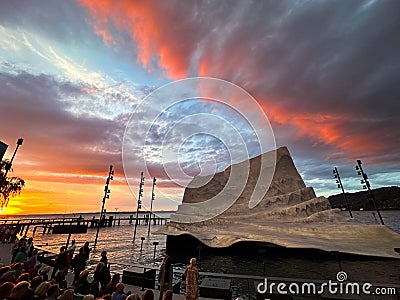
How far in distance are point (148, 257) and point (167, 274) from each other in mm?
18530

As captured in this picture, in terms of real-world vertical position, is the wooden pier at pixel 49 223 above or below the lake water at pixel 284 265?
above

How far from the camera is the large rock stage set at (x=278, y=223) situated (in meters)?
19.5

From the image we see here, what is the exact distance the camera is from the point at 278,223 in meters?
24.2

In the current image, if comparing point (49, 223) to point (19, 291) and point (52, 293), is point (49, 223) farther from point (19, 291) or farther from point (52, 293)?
point (19, 291)

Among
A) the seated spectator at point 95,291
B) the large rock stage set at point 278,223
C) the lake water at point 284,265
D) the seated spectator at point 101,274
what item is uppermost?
the large rock stage set at point 278,223

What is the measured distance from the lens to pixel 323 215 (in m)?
24.0

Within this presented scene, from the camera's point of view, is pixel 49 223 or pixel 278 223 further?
pixel 49 223

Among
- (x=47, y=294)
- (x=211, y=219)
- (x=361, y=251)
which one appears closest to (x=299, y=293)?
(x=361, y=251)

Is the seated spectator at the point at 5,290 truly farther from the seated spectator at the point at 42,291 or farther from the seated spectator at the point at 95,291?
the seated spectator at the point at 95,291

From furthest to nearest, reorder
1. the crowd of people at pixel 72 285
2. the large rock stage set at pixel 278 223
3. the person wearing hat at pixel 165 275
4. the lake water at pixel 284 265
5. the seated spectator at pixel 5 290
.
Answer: the large rock stage set at pixel 278 223
the lake water at pixel 284 265
the person wearing hat at pixel 165 275
the crowd of people at pixel 72 285
the seated spectator at pixel 5 290

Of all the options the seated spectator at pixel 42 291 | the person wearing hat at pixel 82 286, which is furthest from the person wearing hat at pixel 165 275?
the seated spectator at pixel 42 291

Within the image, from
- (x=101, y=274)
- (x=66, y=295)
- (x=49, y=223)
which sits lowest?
(x=101, y=274)

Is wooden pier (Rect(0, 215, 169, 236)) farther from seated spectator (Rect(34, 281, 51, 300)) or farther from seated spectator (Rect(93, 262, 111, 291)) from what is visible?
seated spectator (Rect(34, 281, 51, 300))

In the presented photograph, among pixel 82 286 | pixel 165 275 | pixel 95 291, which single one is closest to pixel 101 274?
pixel 82 286
